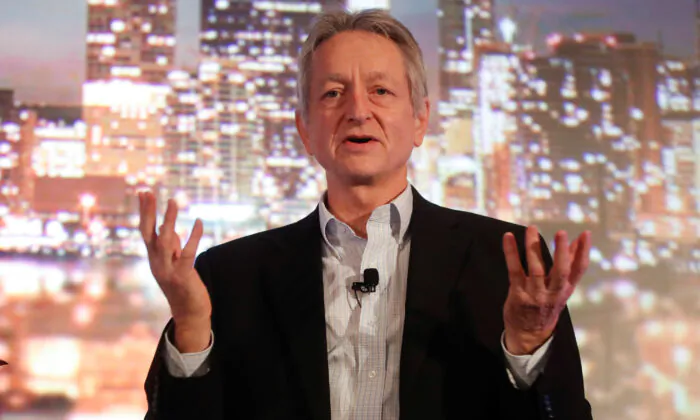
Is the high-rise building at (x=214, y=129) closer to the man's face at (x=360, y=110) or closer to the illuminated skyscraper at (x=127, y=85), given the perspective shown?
the illuminated skyscraper at (x=127, y=85)

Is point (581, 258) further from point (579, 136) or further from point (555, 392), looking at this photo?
point (579, 136)

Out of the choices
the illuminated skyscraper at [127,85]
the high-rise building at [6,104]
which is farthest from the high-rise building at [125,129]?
the high-rise building at [6,104]

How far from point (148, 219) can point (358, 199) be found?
469 mm

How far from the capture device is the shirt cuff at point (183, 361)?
3.99 feet

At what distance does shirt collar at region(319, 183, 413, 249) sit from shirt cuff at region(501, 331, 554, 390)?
1.21 ft

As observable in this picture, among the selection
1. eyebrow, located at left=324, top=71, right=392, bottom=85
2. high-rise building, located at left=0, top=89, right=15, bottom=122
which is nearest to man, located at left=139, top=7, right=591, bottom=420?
eyebrow, located at left=324, top=71, right=392, bottom=85

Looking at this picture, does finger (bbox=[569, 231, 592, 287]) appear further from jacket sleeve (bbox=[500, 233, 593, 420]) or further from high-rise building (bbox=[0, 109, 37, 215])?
high-rise building (bbox=[0, 109, 37, 215])

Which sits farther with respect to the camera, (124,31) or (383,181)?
(124,31)

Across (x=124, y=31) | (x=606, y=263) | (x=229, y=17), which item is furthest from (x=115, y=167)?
(x=606, y=263)

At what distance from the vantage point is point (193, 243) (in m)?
1.13

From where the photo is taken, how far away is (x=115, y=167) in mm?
4992

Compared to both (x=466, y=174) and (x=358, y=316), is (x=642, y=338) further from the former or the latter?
(x=358, y=316)

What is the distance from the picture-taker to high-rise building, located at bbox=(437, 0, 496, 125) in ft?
17.1

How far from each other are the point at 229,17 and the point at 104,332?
2452mm
